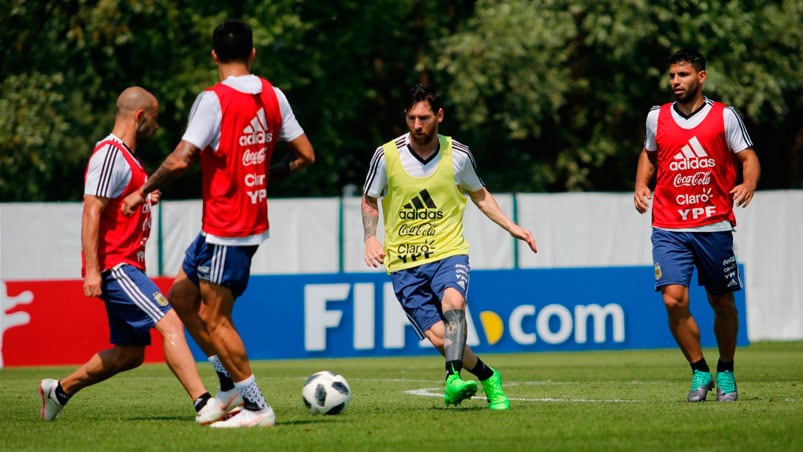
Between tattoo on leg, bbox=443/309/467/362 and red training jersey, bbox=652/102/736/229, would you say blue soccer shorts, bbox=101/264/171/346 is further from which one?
red training jersey, bbox=652/102/736/229

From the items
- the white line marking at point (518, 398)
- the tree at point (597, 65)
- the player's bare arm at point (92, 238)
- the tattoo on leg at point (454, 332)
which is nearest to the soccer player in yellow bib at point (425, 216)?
the tattoo on leg at point (454, 332)

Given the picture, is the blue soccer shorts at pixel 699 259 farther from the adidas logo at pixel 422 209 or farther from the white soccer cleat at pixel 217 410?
the white soccer cleat at pixel 217 410

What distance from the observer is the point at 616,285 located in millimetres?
18844

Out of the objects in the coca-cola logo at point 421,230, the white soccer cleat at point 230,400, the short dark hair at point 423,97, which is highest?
the short dark hair at point 423,97

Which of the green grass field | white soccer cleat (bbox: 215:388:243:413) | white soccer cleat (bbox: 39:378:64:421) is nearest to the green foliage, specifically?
the green grass field

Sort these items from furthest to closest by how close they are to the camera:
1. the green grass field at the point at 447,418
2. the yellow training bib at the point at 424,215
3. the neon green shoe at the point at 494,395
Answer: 1. the yellow training bib at the point at 424,215
2. the neon green shoe at the point at 494,395
3. the green grass field at the point at 447,418

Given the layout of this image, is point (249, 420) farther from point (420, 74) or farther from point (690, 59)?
point (420, 74)

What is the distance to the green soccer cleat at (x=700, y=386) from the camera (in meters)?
9.08

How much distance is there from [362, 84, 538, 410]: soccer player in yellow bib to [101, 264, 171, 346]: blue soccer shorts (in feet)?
5.07

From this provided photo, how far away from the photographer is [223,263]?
281 inches

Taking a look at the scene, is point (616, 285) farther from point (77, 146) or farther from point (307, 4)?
point (77, 146)

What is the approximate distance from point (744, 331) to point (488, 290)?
404 cm

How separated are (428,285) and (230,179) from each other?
2.22m

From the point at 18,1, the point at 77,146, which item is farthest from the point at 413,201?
the point at 77,146
